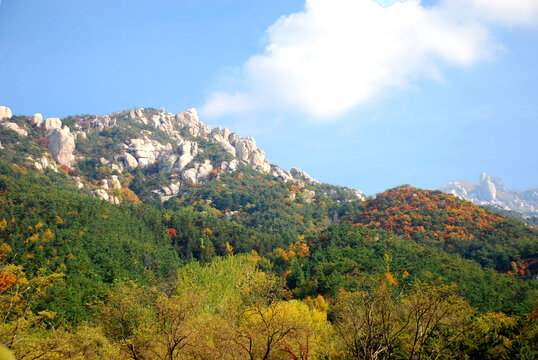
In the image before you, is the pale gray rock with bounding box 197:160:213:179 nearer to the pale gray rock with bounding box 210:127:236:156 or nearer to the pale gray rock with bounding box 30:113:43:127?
the pale gray rock with bounding box 210:127:236:156

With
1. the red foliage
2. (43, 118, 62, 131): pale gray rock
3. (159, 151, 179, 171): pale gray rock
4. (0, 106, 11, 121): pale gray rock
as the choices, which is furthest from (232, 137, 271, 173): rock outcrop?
(0, 106, 11, 121): pale gray rock

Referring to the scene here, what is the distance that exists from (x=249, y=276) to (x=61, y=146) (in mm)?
92952

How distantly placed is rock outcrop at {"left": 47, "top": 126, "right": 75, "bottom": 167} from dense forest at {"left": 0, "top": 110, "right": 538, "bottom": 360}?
4.01 metres

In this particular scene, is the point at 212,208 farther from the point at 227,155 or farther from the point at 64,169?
the point at 64,169

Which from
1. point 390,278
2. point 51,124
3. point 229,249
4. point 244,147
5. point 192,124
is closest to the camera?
point 390,278

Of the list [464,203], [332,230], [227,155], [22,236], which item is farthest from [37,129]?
[464,203]

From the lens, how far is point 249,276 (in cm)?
5284

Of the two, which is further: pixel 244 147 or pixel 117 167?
pixel 244 147

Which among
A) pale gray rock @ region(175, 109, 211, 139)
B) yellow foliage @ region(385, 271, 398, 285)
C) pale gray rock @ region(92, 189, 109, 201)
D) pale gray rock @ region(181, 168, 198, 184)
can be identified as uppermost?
pale gray rock @ region(175, 109, 211, 139)

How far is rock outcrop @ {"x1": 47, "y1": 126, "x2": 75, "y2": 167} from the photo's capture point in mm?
112688

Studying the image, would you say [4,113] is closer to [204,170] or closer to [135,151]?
[135,151]

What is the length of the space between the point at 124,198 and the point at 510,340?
10546 cm

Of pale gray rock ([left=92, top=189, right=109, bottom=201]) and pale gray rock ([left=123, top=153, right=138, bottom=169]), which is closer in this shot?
pale gray rock ([left=92, top=189, right=109, bottom=201])

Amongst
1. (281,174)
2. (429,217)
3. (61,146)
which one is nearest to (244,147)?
(281,174)
